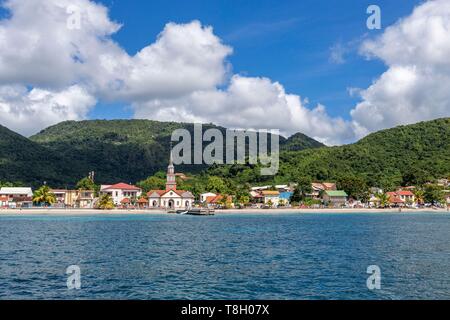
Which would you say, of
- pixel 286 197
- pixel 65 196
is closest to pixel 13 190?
pixel 65 196

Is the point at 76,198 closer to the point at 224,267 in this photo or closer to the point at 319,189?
the point at 319,189

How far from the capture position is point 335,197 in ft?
494

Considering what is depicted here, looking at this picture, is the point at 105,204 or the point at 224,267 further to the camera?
the point at 105,204

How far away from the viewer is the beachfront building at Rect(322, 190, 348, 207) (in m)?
149

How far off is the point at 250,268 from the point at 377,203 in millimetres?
126341

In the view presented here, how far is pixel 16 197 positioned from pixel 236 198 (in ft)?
231

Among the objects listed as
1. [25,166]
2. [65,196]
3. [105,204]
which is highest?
[25,166]

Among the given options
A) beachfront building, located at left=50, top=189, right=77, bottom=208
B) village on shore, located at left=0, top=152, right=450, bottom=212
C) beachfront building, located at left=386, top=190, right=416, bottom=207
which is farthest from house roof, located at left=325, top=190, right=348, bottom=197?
beachfront building, located at left=50, top=189, right=77, bottom=208

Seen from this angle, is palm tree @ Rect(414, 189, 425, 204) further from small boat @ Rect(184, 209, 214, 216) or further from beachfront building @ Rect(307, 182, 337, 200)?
small boat @ Rect(184, 209, 214, 216)

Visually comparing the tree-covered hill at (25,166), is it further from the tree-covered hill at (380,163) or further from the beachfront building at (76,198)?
the tree-covered hill at (380,163)

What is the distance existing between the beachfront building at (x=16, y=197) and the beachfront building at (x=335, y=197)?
321 feet

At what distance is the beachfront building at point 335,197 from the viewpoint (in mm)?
149125

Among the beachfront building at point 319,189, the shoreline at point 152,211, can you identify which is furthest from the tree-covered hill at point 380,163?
the shoreline at point 152,211
